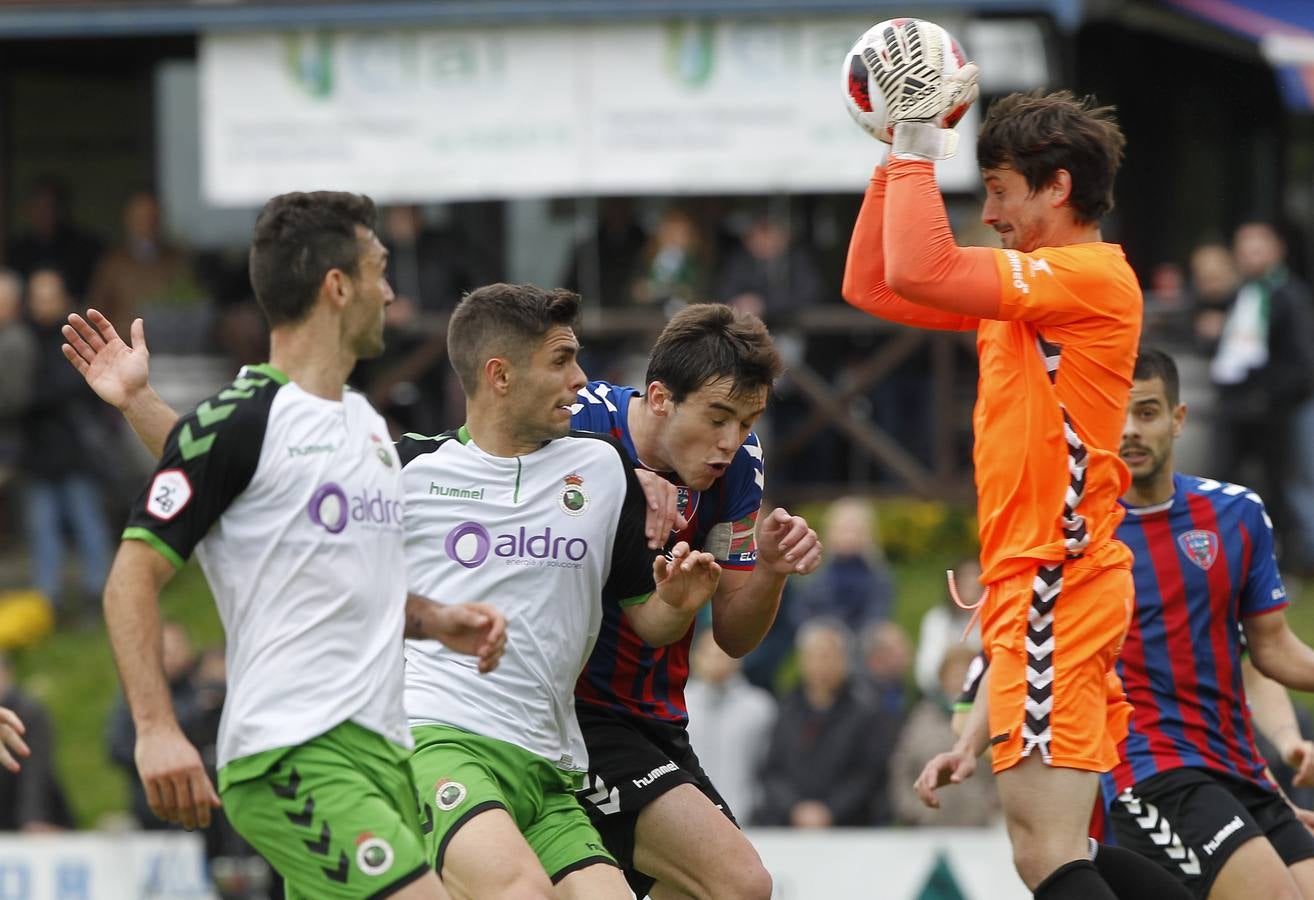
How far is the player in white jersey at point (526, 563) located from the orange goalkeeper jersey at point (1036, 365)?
0.88 m

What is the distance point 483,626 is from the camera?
5.24m

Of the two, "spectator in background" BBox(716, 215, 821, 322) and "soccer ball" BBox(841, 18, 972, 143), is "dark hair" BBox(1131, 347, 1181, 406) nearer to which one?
"soccer ball" BBox(841, 18, 972, 143)

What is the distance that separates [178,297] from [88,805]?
4.57 m

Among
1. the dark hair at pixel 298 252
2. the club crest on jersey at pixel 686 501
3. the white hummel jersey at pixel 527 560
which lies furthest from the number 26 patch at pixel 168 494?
the club crest on jersey at pixel 686 501

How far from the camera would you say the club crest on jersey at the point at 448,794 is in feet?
18.9

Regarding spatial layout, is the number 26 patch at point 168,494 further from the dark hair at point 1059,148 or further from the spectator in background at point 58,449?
the spectator in background at point 58,449

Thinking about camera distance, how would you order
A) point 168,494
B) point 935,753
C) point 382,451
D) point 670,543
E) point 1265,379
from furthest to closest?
point 1265,379, point 935,753, point 670,543, point 382,451, point 168,494

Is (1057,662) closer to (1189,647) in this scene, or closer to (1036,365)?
(1036,365)

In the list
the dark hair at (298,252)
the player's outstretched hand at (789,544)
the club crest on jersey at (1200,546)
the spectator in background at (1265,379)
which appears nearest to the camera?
the dark hair at (298,252)

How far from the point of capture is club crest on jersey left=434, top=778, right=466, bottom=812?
5770 mm

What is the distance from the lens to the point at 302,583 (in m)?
5.04

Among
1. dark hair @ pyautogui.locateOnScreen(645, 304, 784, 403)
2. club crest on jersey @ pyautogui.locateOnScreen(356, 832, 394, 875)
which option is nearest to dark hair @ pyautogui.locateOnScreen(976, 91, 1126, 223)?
dark hair @ pyautogui.locateOnScreen(645, 304, 784, 403)

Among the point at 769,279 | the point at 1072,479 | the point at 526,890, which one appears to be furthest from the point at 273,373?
the point at 769,279

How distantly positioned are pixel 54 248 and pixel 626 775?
1204 cm
